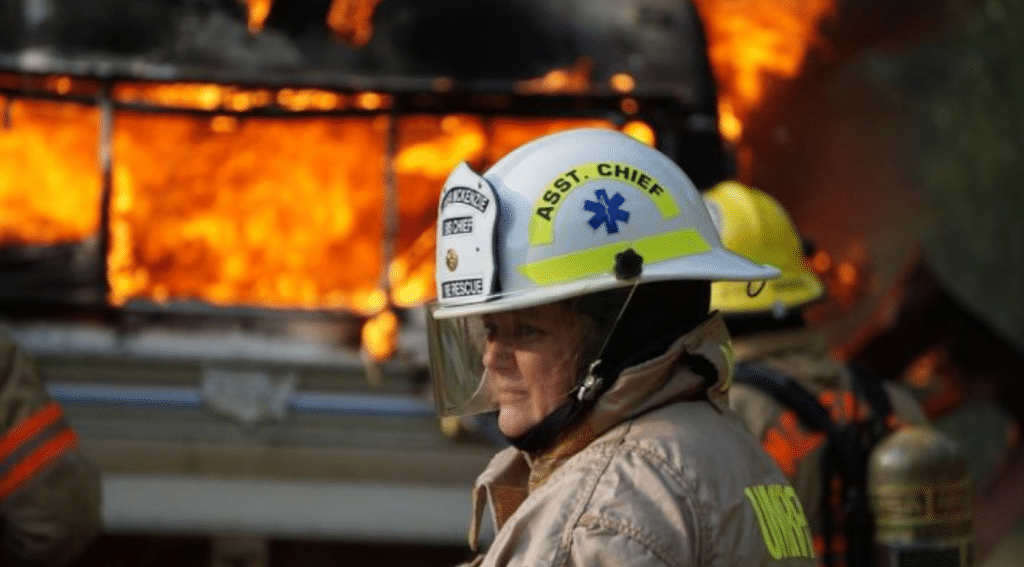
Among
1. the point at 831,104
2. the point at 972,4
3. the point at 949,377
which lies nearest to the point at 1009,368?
the point at 949,377

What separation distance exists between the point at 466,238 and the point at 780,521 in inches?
23.3

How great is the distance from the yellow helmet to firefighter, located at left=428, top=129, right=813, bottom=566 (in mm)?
1852

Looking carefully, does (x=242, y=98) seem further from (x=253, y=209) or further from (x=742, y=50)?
(x=742, y=50)

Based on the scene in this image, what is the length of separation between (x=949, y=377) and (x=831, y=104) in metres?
2.30

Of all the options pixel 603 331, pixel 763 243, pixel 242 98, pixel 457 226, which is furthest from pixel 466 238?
pixel 242 98

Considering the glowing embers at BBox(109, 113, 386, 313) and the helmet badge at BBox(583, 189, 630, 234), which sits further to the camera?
the glowing embers at BBox(109, 113, 386, 313)

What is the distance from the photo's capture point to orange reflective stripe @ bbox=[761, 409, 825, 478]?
13.4ft

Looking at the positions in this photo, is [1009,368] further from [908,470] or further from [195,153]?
[908,470]

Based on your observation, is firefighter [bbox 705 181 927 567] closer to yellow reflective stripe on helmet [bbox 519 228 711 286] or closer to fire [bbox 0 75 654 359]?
yellow reflective stripe on helmet [bbox 519 228 711 286]

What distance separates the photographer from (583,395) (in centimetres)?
254

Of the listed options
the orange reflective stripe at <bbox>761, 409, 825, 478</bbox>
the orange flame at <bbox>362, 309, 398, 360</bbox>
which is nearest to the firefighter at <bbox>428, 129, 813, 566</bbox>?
the orange reflective stripe at <bbox>761, 409, 825, 478</bbox>

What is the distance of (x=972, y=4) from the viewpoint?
1794 cm

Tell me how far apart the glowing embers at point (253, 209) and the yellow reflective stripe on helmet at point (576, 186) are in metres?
5.42

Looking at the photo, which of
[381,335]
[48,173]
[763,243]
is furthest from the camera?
[48,173]
